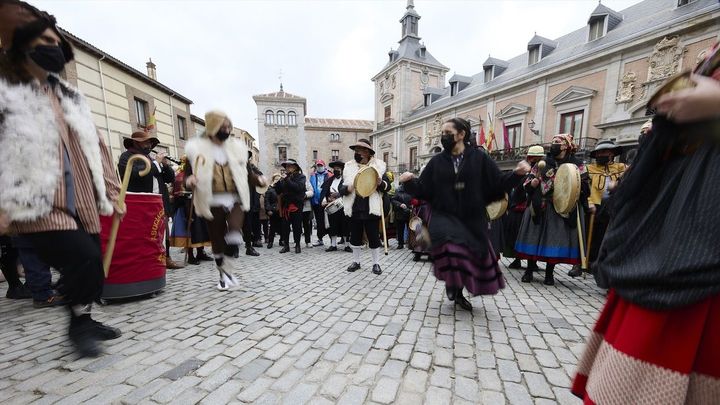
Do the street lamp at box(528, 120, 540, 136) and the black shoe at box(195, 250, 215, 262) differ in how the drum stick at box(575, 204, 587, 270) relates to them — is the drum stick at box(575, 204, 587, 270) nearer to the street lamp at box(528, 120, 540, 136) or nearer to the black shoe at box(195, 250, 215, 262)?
the black shoe at box(195, 250, 215, 262)

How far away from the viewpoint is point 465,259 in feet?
9.70

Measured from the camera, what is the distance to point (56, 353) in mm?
2193

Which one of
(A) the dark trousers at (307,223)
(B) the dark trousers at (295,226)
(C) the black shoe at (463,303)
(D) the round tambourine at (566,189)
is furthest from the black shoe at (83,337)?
(A) the dark trousers at (307,223)

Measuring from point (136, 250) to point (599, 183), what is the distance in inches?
258

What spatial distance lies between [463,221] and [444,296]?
3.84 ft

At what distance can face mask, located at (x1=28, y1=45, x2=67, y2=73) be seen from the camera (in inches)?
75.4

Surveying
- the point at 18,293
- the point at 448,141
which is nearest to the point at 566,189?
the point at 448,141

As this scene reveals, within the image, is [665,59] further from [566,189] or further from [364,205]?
[364,205]

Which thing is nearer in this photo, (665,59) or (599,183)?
(599,183)

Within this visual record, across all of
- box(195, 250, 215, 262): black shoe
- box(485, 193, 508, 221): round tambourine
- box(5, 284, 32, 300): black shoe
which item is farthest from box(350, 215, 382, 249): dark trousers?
box(5, 284, 32, 300): black shoe

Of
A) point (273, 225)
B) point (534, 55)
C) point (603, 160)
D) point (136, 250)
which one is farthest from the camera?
point (534, 55)

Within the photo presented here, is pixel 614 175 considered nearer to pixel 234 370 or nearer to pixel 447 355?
pixel 447 355

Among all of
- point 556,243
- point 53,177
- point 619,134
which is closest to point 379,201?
point 556,243

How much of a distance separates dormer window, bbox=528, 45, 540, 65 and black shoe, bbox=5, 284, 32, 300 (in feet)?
93.0
